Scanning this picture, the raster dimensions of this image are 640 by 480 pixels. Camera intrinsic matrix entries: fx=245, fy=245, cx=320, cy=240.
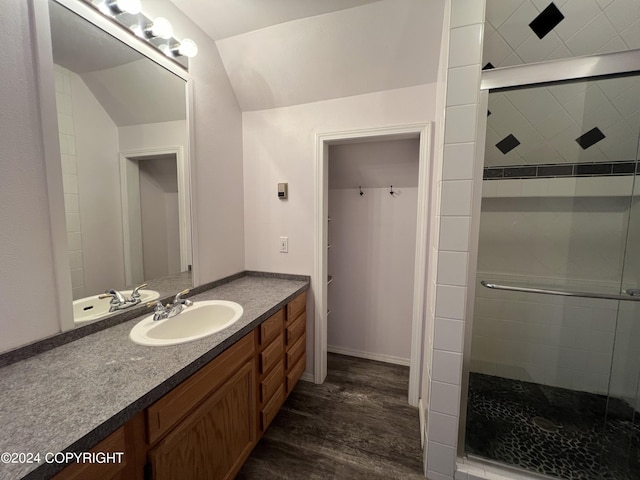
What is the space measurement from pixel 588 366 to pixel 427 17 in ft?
8.08

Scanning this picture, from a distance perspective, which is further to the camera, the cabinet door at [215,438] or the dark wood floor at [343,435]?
the dark wood floor at [343,435]

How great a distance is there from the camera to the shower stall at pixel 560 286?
4.42 ft

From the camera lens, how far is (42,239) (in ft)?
2.98

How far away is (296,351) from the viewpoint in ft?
5.82

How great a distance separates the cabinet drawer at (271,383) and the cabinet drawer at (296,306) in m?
0.31

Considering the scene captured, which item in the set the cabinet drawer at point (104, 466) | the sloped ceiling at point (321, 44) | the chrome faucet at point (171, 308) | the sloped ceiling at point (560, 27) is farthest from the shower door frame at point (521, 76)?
the chrome faucet at point (171, 308)

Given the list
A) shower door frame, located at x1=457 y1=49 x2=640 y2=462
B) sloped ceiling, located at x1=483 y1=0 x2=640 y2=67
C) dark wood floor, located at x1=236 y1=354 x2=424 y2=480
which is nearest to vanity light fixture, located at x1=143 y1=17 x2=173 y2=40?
shower door frame, located at x1=457 y1=49 x2=640 y2=462

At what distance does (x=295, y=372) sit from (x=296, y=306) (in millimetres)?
481

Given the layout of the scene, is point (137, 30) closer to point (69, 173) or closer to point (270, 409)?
point (69, 173)

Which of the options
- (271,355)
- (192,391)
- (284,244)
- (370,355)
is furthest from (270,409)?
(370,355)

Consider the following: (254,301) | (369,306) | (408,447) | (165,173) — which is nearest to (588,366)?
(408,447)

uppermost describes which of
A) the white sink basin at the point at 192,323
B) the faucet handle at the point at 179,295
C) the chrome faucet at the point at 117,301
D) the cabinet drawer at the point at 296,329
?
the chrome faucet at the point at 117,301

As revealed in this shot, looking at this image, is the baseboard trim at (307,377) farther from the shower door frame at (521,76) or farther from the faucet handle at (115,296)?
the faucet handle at (115,296)

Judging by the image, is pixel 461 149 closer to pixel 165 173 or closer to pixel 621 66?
pixel 621 66
